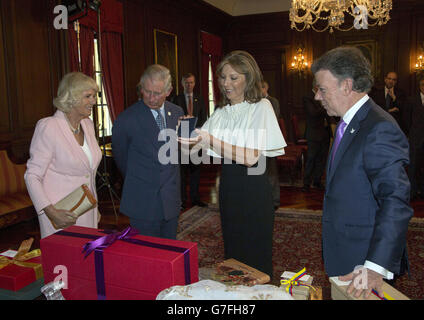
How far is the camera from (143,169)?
7.26ft

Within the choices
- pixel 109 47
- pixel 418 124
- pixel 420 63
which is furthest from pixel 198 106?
pixel 420 63

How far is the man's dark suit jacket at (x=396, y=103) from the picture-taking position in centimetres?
692

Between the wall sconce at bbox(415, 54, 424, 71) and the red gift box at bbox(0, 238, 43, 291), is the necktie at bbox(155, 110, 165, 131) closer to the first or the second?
the red gift box at bbox(0, 238, 43, 291)

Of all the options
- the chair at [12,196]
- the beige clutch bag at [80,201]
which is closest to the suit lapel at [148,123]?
the beige clutch bag at [80,201]

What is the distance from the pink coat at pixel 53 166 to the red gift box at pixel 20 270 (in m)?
0.41

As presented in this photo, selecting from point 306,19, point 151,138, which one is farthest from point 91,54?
point 151,138

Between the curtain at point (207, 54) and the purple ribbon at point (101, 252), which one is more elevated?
the curtain at point (207, 54)

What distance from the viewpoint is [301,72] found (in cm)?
1009

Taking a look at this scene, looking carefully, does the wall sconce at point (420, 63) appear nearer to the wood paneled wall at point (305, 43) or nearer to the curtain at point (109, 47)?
the wood paneled wall at point (305, 43)

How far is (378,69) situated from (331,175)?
908 cm

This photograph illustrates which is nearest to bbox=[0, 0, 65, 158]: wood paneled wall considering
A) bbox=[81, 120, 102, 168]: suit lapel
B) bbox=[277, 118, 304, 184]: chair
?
bbox=[81, 120, 102, 168]: suit lapel

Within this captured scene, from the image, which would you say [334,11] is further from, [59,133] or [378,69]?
[59,133]

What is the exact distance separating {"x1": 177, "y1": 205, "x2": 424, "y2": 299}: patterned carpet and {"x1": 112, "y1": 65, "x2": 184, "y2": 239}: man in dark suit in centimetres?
139

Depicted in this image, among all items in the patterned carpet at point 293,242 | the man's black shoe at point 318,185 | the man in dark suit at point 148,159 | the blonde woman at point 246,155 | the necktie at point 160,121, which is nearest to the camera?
the blonde woman at point 246,155
